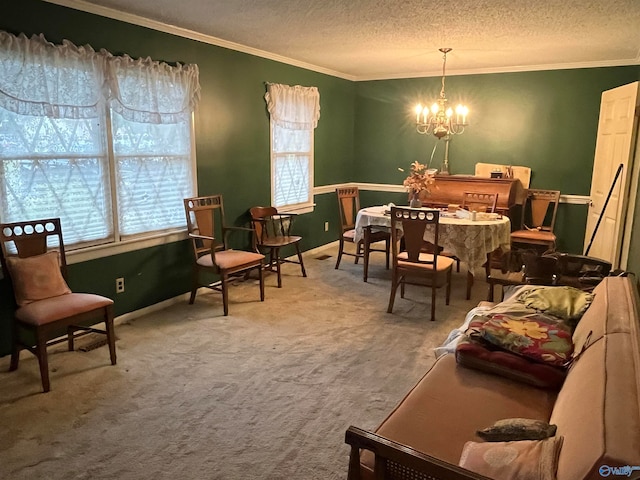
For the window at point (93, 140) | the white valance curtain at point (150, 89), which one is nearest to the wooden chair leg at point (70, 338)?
the window at point (93, 140)

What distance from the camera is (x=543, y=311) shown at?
2.46 metres

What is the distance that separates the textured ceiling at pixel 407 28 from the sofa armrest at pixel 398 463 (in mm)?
2729

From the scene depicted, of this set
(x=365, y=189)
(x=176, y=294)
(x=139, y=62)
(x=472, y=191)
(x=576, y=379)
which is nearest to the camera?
(x=576, y=379)

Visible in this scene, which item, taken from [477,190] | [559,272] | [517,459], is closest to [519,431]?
[517,459]

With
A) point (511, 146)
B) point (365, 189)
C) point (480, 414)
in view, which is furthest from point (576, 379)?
point (365, 189)

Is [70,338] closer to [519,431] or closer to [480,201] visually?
[519,431]

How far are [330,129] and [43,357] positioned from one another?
15.1 ft

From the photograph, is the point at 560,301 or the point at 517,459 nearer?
the point at 517,459

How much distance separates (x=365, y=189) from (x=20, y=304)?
497 centimetres

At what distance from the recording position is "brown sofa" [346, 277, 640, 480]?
1081mm

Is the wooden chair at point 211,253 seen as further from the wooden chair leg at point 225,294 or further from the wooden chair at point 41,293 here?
the wooden chair at point 41,293

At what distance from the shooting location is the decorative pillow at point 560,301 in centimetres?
242

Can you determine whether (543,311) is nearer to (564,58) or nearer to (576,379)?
(576,379)

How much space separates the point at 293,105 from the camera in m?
5.49
